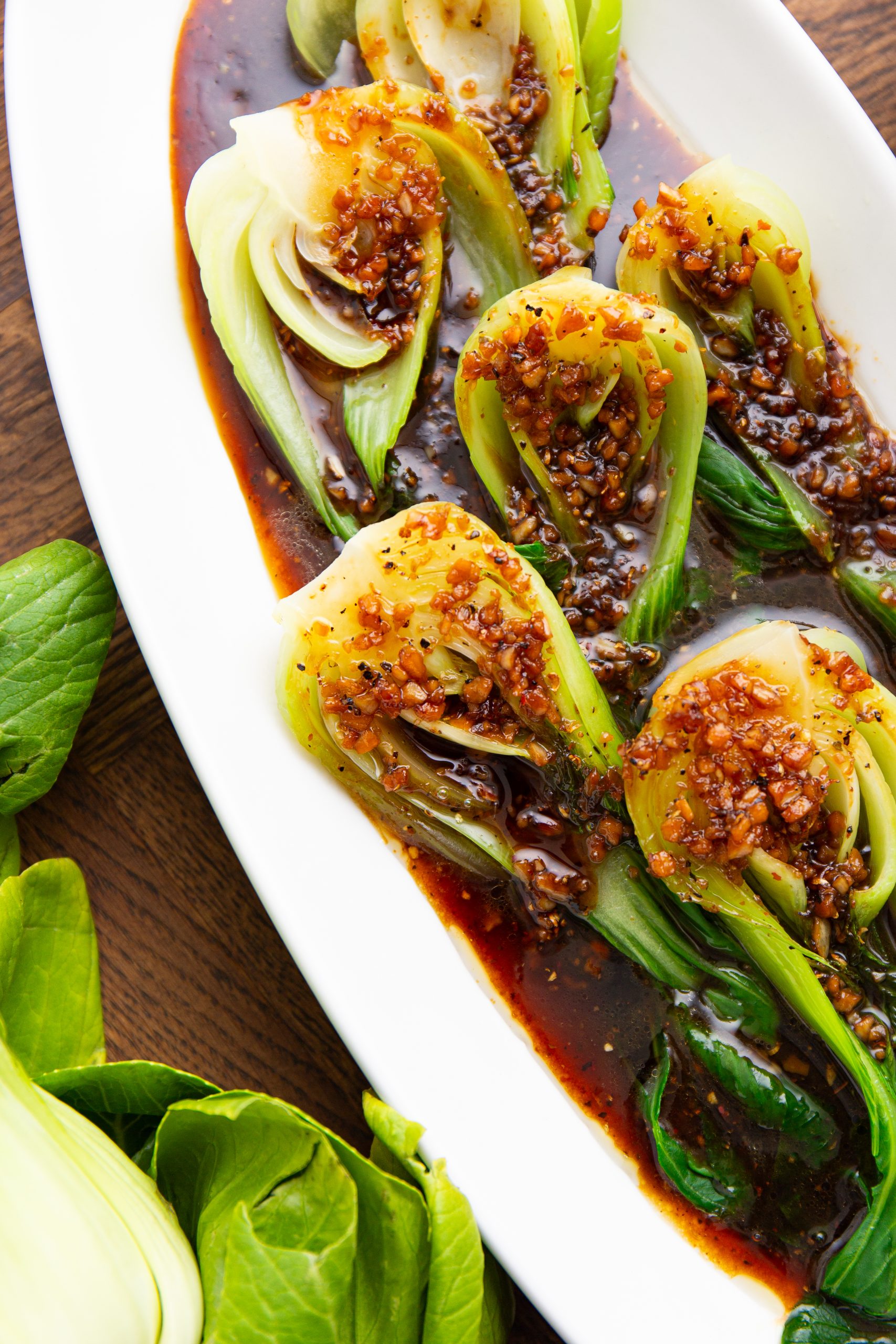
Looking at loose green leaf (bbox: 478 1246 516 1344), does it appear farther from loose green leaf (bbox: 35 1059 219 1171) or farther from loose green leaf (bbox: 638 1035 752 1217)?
loose green leaf (bbox: 35 1059 219 1171)

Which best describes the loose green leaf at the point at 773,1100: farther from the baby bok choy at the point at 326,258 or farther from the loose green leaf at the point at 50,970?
the baby bok choy at the point at 326,258

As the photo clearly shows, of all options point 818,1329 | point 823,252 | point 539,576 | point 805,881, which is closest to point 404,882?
point 539,576

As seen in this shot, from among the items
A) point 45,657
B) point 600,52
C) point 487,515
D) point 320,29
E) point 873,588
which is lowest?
point 873,588

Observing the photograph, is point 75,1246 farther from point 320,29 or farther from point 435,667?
point 320,29

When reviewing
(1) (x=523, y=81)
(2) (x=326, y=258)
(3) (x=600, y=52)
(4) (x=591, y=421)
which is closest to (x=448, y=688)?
(4) (x=591, y=421)

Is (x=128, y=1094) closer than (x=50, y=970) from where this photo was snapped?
Yes

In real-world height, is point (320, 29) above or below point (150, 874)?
above
